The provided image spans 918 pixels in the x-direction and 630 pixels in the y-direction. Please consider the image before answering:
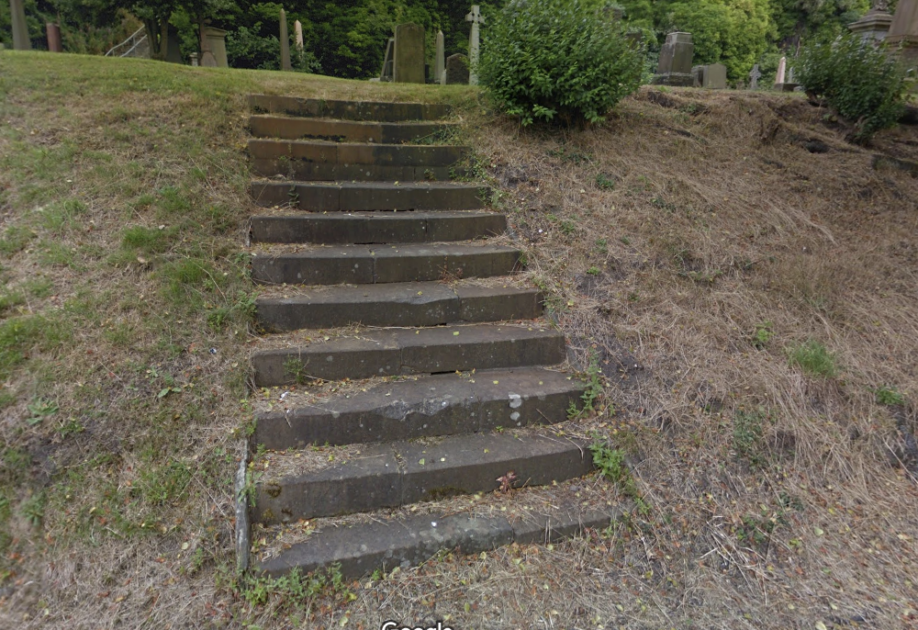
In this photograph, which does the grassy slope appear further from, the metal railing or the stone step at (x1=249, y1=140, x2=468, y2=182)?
the metal railing

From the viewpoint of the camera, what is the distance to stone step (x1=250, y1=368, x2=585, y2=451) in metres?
2.85

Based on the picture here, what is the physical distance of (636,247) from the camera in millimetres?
4281

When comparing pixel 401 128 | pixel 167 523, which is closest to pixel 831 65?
pixel 401 128

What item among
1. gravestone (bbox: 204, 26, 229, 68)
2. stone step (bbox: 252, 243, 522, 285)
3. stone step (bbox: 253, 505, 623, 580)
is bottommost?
stone step (bbox: 253, 505, 623, 580)

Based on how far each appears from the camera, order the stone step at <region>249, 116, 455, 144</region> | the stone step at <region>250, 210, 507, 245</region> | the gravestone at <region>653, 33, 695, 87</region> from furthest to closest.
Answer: the gravestone at <region>653, 33, 695, 87</region>, the stone step at <region>249, 116, 455, 144</region>, the stone step at <region>250, 210, 507, 245</region>

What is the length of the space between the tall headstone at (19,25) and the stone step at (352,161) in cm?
647

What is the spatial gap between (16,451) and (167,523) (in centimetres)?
81

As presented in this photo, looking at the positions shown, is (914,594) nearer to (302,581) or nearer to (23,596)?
(302,581)

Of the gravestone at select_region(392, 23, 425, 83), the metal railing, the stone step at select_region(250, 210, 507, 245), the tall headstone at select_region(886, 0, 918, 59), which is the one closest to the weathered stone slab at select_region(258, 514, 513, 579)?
the stone step at select_region(250, 210, 507, 245)

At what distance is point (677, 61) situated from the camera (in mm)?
9242

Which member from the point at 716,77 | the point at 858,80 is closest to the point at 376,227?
the point at 858,80

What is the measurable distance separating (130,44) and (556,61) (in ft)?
50.0

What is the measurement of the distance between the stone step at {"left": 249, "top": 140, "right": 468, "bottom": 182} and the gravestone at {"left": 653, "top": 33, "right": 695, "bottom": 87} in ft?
20.0

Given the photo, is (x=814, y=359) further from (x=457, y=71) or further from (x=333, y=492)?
(x=457, y=71)
